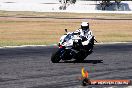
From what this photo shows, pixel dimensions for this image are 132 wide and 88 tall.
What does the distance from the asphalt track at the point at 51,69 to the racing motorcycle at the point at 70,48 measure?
0.31 m

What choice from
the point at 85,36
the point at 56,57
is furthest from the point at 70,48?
the point at 85,36

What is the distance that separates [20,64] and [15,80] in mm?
4318

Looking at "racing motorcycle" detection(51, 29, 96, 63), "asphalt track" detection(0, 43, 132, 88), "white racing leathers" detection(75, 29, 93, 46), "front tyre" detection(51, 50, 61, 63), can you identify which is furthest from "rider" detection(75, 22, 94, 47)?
"front tyre" detection(51, 50, 61, 63)

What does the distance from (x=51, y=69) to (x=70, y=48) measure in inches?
94.5

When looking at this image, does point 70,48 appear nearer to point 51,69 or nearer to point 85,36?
point 85,36

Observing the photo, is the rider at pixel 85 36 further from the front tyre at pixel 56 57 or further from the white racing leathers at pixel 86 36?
the front tyre at pixel 56 57

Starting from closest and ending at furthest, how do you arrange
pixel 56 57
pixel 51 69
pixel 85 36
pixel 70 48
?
pixel 51 69, pixel 56 57, pixel 70 48, pixel 85 36

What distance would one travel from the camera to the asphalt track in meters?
13.9

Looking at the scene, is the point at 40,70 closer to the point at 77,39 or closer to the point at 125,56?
the point at 77,39

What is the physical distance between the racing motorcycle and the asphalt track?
1.02 feet

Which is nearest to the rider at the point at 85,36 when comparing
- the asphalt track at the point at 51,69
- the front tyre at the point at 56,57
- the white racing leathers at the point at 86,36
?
the white racing leathers at the point at 86,36

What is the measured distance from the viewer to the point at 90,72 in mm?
16750

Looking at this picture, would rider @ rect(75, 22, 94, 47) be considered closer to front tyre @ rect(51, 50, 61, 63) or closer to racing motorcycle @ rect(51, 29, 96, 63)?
racing motorcycle @ rect(51, 29, 96, 63)

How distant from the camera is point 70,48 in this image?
19312 millimetres
